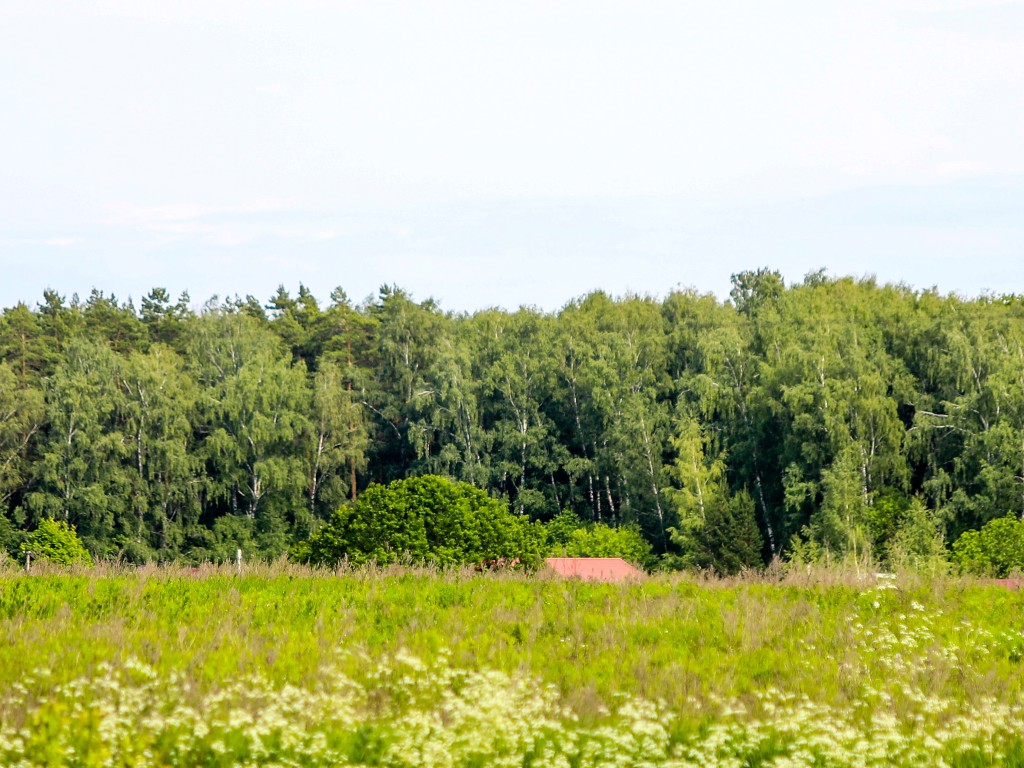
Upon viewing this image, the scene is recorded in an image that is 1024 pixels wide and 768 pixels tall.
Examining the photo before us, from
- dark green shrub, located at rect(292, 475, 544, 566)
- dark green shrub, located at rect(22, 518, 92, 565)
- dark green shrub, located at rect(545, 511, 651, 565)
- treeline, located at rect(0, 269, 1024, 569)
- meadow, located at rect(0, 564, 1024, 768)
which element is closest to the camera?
meadow, located at rect(0, 564, 1024, 768)

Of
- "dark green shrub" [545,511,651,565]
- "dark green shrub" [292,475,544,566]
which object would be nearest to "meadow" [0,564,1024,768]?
"dark green shrub" [292,475,544,566]

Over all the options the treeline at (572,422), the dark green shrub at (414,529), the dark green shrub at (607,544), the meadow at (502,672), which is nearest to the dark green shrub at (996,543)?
the treeline at (572,422)

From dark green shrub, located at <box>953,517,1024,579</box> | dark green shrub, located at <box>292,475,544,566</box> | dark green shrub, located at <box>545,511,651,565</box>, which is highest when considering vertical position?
dark green shrub, located at <box>292,475,544,566</box>

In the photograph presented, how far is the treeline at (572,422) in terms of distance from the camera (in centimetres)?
5503

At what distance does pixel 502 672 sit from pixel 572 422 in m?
58.7

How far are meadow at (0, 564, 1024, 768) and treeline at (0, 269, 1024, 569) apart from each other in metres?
34.6

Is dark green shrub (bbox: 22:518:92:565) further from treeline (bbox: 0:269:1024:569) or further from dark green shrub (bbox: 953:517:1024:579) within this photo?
dark green shrub (bbox: 953:517:1024:579)

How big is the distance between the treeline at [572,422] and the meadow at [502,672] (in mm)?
34608

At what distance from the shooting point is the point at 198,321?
69.6 m

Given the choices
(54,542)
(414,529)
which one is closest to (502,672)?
(414,529)

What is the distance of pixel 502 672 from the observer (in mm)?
11586

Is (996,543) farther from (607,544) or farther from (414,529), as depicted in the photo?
(414,529)

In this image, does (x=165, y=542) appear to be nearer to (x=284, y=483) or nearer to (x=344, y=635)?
(x=284, y=483)

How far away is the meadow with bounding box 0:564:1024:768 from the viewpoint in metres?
9.84
